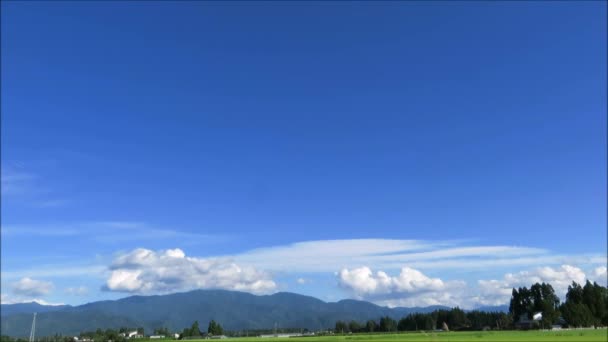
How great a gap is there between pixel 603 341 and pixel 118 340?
175 metres

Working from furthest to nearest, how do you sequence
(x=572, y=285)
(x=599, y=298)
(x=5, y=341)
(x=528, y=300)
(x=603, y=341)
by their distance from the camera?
(x=5, y=341), (x=528, y=300), (x=572, y=285), (x=599, y=298), (x=603, y=341)

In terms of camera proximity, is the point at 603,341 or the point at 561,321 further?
the point at 561,321

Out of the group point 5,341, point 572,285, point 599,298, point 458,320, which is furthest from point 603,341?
point 5,341

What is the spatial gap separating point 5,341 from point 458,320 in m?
185

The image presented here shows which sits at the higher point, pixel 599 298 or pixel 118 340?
pixel 599 298

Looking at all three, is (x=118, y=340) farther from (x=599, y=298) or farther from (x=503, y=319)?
(x=599, y=298)

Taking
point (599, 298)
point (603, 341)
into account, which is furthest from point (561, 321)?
point (603, 341)

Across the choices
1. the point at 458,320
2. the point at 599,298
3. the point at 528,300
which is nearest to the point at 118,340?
the point at 458,320

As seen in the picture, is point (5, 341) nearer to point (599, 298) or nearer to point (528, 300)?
point (528, 300)

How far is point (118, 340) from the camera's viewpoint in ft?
616

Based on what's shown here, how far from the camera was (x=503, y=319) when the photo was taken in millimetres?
179875

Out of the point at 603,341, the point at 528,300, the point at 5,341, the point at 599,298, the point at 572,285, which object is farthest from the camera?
the point at 5,341

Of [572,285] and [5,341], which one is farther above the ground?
[572,285]

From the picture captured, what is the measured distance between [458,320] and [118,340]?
443ft
